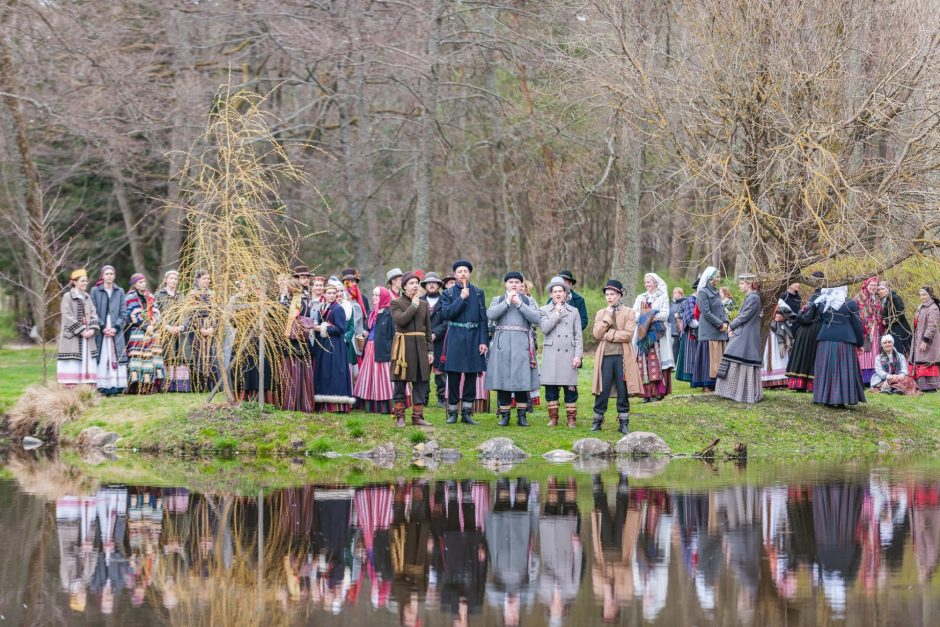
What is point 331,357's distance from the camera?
58.4ft

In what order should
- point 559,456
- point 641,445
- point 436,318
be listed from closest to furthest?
point 559,456, point 641,445, point 436,318

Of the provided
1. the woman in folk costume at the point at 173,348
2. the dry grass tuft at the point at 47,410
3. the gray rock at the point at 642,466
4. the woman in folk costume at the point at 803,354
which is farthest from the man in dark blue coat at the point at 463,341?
the dry grass tuft at the point at 47,410

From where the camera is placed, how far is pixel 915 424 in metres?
18.8

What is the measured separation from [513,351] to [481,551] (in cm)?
757

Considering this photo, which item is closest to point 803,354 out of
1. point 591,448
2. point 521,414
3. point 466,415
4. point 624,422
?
point 624,422

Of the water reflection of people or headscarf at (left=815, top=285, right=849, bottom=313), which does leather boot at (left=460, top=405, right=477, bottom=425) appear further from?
headscarf at (left=815, top=285, right=849, bottom=313)

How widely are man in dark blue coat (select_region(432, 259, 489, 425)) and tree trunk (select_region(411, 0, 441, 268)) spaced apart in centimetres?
899

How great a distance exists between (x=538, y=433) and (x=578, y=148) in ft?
59.0

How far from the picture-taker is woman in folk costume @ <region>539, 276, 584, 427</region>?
17.2 metres

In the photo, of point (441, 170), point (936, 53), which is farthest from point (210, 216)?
point (441, 170)

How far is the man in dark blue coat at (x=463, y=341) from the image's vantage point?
1720 cm

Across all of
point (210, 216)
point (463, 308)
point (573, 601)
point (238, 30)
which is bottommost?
point (573, 601)

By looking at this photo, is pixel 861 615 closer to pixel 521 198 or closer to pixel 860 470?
pixel 860 470

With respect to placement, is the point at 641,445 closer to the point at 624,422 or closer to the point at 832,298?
the point at 624,422
